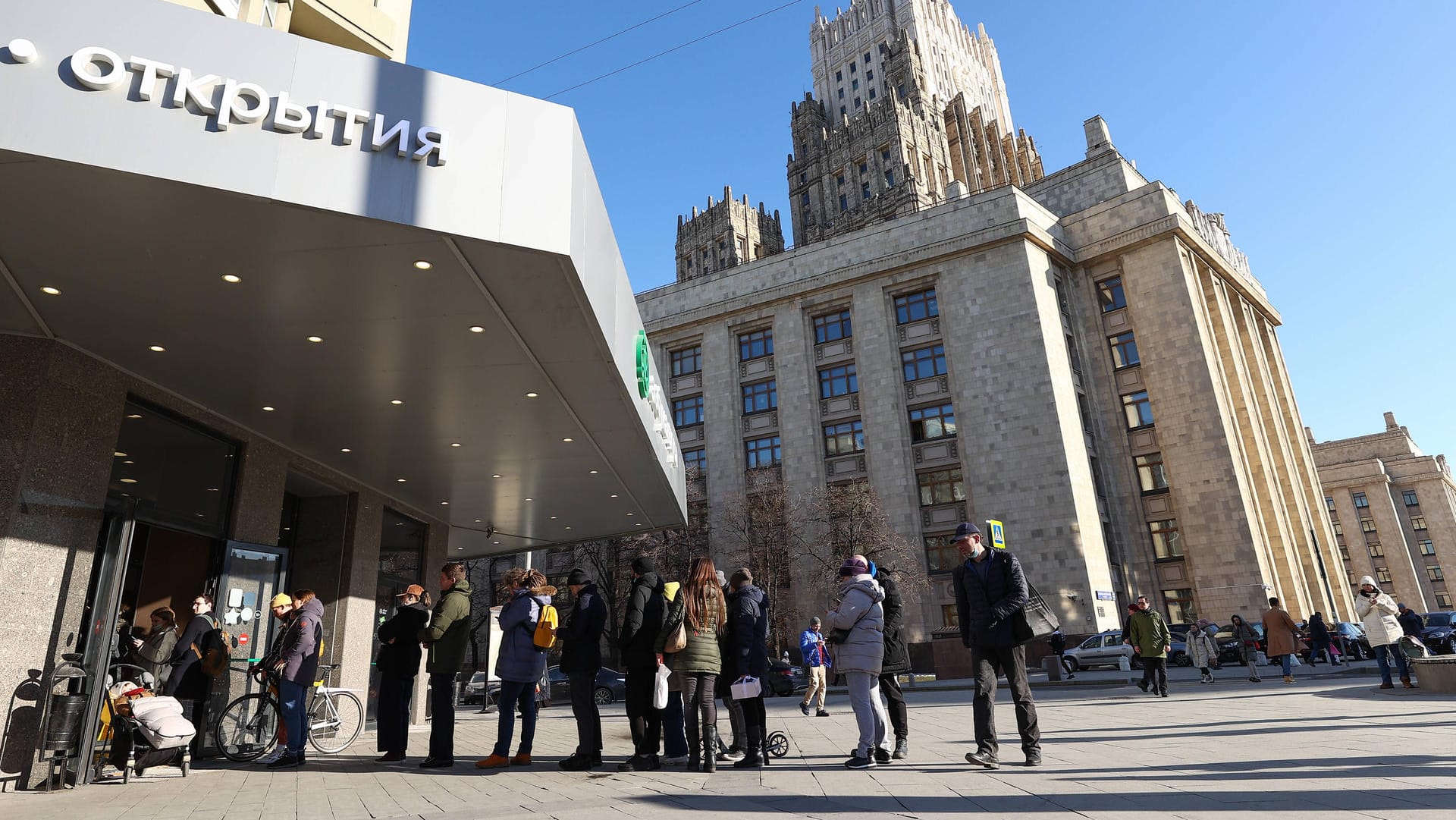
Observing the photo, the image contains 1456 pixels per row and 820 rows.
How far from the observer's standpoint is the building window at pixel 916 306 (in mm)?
40844

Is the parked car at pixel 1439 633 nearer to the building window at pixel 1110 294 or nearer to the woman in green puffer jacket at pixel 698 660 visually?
the woman in green puffer jacket at pixel 698 660

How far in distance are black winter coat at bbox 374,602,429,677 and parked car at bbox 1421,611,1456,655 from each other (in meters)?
20.2

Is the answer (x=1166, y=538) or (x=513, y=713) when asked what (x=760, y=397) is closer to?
(x=1166, y=538)

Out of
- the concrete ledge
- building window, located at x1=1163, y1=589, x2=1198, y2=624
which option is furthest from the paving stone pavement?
building window, located at x1=1163, y1=589, x2=1198, y2=624

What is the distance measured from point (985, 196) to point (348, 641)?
3651cm

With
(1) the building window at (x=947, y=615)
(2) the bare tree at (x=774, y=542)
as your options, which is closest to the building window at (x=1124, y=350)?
(1) the building window at (x=947, y=615)

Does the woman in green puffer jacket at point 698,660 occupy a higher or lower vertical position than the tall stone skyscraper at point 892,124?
lower

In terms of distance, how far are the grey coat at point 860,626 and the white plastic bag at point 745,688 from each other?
781mm

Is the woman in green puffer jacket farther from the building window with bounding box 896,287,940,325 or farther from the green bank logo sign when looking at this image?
the building window with bounding box 896,287,940,325

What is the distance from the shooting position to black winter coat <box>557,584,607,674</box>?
24.1 feet

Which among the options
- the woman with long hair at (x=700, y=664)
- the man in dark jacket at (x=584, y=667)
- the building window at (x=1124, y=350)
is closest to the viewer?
the woman with long hair at (x=700, y=664)

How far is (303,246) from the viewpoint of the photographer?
5801 mm

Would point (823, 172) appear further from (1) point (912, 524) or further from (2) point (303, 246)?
(2) point (303, 246)

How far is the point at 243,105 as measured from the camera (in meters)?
5.12
